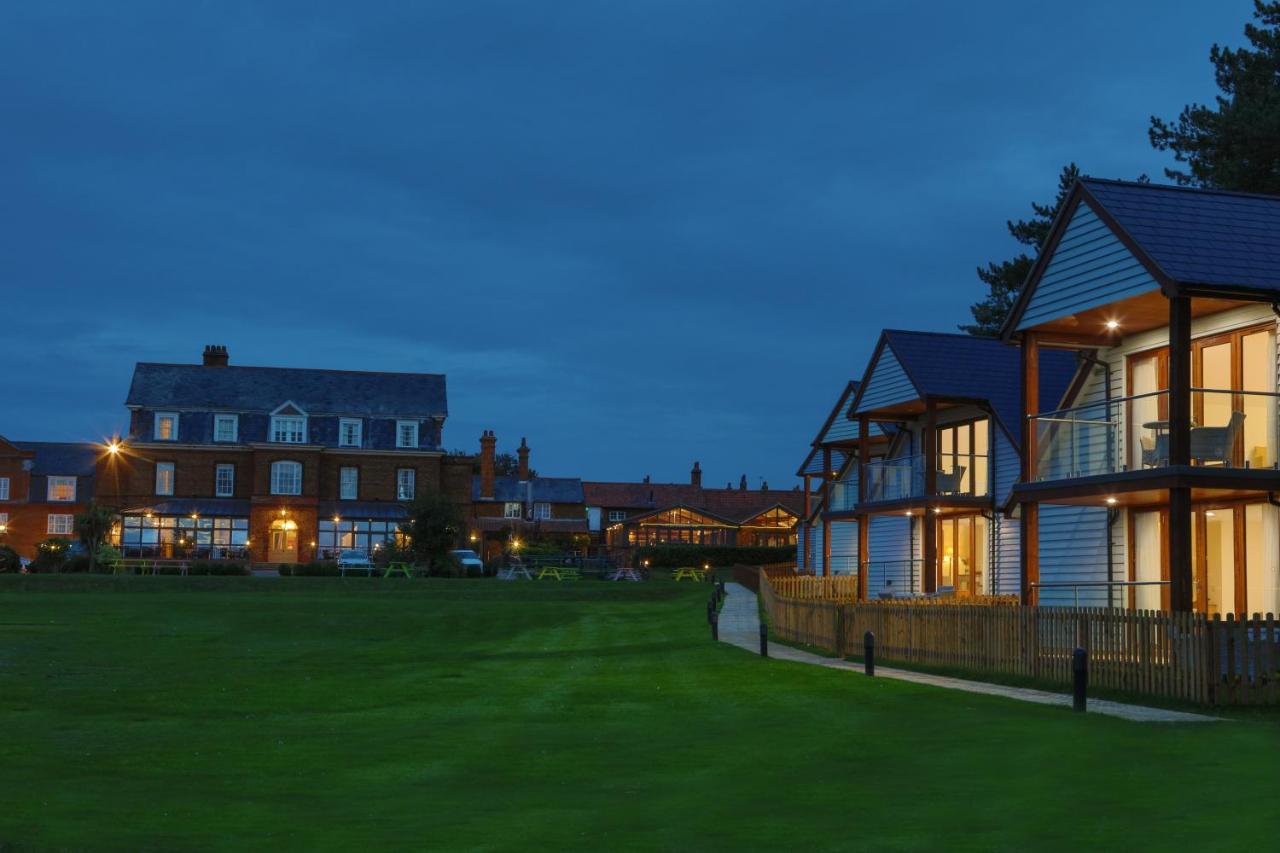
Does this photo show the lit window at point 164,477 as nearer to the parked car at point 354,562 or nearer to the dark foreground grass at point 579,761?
the parked car at point 354,562

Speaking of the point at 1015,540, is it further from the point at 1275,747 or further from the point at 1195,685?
the point at 1275,747

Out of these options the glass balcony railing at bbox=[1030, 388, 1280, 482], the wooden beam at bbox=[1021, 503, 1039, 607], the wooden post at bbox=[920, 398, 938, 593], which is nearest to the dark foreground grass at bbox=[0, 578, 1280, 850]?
the wooden beam at bbox=[1021, 503, 1039, 607]

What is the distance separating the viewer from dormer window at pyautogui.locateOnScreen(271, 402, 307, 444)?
3039 inches

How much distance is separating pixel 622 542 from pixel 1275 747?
9190cm

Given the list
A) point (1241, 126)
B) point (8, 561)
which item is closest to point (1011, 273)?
point (1241, 126)

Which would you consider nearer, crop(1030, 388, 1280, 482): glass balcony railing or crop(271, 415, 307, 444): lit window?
crop(1030, 388, 1280, 482): glass balcony railing

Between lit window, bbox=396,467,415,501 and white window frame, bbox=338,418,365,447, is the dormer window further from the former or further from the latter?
lit window, bbox=396,467,415,501

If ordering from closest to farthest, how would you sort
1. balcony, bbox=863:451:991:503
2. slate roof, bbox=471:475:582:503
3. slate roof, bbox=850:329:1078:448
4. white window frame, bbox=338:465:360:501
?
1. slate roof, bbox=850:329:1078:448
2. balcony, bbox=863:451:991:503
3. white window frame, bbox=338:465:360:501
4. slate roof, bbox=471:475:582:503

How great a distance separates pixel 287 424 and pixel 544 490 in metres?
28.9

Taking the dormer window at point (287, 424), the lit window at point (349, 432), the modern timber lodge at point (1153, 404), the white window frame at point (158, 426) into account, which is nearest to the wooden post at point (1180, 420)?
the modern timber lodge at point (1153, 404)

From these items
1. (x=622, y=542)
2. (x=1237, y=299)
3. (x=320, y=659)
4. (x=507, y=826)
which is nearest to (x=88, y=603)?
(x=320, y=659)

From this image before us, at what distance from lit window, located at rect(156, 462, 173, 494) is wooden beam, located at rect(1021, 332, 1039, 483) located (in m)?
58.8

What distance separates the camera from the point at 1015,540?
35.8 meters

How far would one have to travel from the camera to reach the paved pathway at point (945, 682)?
→ 55.2 feet
